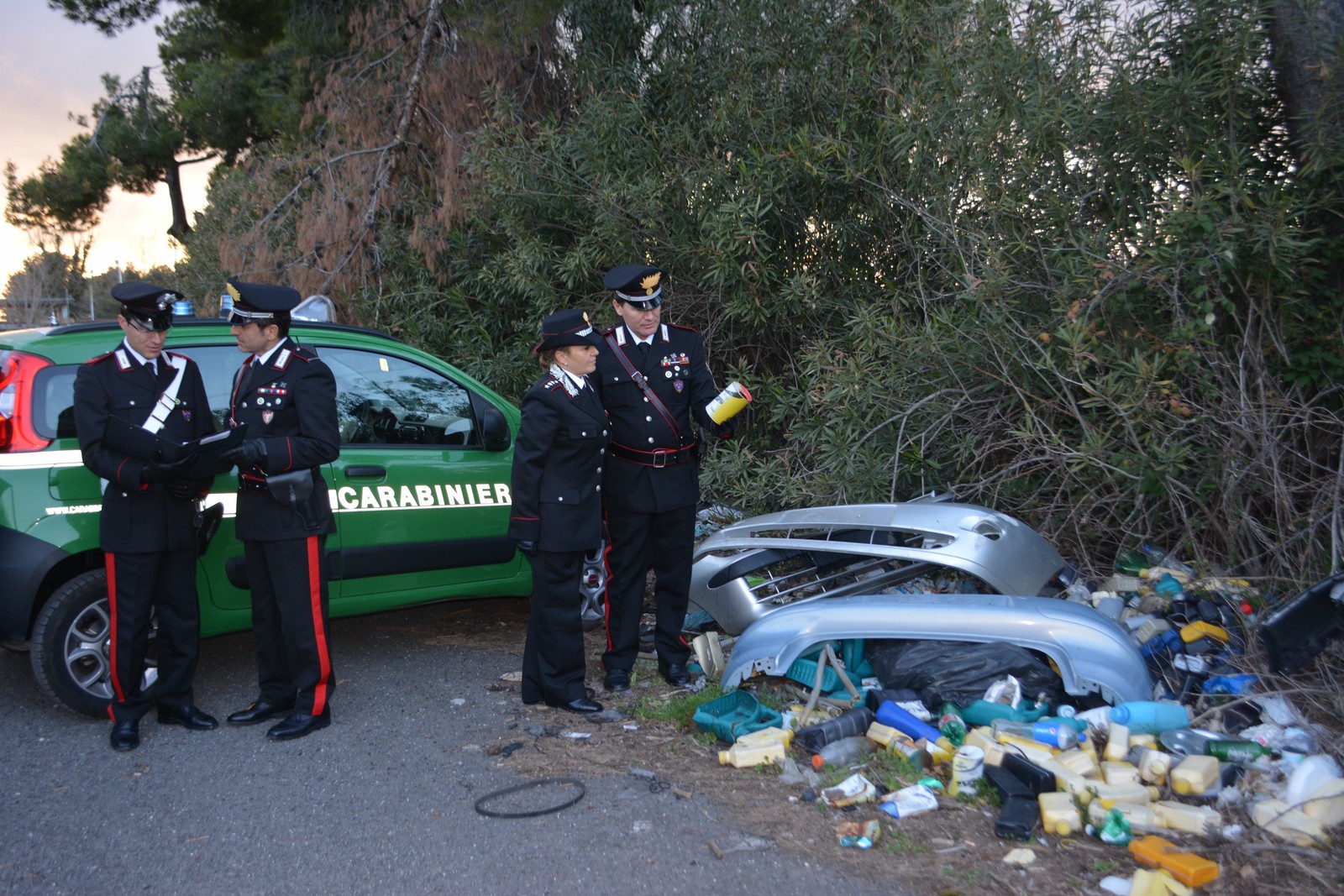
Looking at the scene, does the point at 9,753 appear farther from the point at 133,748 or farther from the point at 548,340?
the point at 548,340

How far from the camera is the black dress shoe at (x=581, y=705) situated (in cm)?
450

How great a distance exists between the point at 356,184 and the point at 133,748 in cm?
655

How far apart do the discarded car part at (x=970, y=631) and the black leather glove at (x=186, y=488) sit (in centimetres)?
236

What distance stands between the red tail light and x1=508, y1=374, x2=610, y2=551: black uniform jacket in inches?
77.3

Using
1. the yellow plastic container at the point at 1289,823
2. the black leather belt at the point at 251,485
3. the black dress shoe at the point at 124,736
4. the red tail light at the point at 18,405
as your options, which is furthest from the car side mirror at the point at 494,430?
the yellow plastic container at the point at 1289,823

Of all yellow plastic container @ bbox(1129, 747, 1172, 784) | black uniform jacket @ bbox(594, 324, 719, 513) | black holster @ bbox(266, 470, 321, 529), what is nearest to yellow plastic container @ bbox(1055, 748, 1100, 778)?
yellow plastic container @ bbox(1129, 747, 1172, 784)

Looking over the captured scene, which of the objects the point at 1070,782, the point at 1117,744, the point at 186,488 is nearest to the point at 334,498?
the point at 186,488

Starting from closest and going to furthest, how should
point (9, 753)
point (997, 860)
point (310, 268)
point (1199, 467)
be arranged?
1. point (997, 860)
2. point (9, 753)
3. point (1199, 467)
4. point (310, 268)

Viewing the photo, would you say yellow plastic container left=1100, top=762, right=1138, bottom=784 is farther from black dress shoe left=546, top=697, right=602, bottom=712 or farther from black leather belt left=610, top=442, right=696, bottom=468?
black leather belt left=610, top=442, right=696, bottom=468

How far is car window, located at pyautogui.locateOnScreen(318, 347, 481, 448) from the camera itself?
16.7ft

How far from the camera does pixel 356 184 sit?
953 centimetres

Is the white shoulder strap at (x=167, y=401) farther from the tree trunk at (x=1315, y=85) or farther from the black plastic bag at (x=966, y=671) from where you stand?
the tree trunk at (x=1315, y=85)

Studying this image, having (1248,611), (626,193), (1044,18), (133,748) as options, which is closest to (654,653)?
(133,748)

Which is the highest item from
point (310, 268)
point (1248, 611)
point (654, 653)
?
point (310, 268)
